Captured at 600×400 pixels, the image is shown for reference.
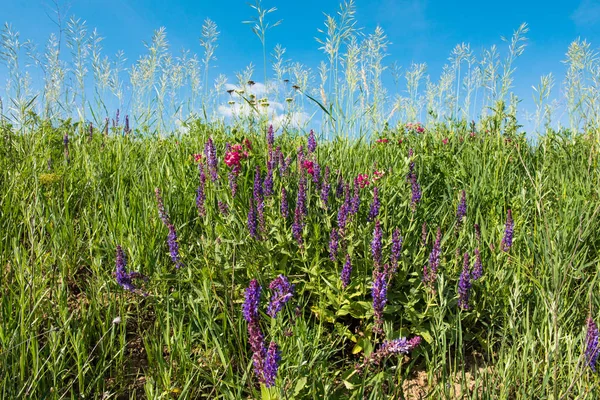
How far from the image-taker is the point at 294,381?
151 cm

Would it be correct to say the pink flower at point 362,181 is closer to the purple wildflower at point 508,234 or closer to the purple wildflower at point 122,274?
the purple wildflower at point 508,234

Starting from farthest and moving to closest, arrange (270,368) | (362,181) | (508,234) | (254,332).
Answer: (362,181), (508,234), (270,368), (254,332)

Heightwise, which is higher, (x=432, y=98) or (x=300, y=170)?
(x=432, y=98)

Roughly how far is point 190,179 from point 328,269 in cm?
133

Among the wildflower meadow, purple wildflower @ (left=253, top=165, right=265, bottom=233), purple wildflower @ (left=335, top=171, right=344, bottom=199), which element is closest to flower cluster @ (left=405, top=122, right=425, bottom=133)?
the wildflower meadow

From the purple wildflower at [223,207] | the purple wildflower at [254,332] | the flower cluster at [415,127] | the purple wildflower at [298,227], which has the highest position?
the flower cluster at [415,127]

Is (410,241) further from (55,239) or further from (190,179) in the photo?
(55,239)

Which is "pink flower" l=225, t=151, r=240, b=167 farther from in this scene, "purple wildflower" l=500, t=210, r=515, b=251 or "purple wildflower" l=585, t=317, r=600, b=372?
"purple wildflower" l=585, t=317, r=600, b=372

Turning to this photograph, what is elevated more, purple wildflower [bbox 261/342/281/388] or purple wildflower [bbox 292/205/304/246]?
purple wildflower [bbox 292/205/304/246]

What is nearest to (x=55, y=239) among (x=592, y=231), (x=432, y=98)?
(x=592, y=231)

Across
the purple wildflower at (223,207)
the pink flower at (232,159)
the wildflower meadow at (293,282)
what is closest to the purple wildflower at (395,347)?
the wildflower meadow at (293,282)

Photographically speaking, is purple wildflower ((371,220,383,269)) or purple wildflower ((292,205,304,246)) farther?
purple wildflower ((292,205,304,246))

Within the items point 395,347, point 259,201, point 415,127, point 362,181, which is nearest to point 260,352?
point 395,347

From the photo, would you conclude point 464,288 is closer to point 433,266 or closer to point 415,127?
point 433,266
